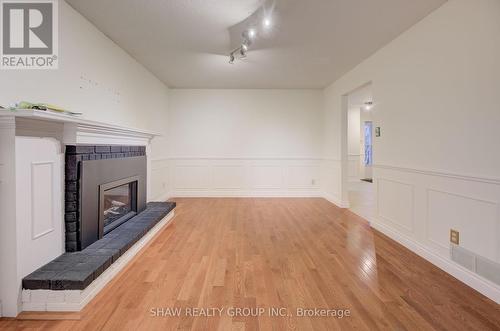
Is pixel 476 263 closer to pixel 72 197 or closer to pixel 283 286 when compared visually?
pixel 283 286

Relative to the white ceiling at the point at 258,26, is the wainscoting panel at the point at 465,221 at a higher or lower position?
lower

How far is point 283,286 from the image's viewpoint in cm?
218

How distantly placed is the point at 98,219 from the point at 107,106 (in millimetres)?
1550

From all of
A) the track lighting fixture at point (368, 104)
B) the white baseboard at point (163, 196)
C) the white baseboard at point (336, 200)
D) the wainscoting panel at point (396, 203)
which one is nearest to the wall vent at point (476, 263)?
the wainscoting panel at point (396, 203)

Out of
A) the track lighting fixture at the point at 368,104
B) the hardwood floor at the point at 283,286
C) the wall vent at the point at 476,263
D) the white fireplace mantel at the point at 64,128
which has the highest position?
the track lighting fixture at the point at 368,104

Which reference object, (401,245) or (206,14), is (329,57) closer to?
(206,14)

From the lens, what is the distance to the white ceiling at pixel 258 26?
257cm

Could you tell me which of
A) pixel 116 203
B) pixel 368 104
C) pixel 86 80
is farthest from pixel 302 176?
pixel 86 80

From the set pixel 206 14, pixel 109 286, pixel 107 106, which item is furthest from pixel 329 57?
pixel 109 286

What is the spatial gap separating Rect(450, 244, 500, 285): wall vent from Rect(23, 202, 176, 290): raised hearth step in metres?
3.02

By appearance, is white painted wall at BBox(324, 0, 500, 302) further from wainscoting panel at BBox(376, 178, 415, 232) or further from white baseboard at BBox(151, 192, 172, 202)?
white baseboard at BBox(151, 192, 172, 202)

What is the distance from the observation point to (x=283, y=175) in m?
6.24

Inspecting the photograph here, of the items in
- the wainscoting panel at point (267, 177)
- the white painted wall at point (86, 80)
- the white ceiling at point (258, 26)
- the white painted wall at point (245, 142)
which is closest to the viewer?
the white painted wall at point (86, 80)

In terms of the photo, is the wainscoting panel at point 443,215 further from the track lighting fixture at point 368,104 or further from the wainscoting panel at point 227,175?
the track lighting fixture at point 368,104
